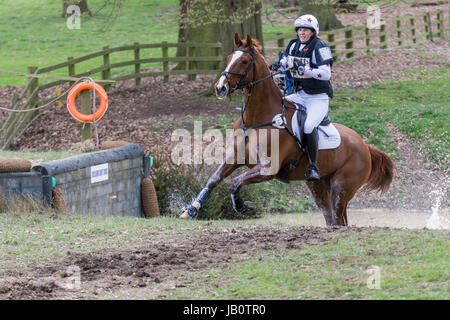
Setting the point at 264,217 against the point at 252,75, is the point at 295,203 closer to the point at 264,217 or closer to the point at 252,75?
the point at 264,217

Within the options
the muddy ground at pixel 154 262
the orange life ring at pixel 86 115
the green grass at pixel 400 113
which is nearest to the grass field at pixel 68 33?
the green grass at pixel 400 113

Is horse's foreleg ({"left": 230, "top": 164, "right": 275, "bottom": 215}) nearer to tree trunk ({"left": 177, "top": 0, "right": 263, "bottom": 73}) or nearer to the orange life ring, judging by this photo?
the orange life ring

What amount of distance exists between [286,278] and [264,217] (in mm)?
7358

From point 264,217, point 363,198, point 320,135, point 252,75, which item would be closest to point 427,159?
point 363,198

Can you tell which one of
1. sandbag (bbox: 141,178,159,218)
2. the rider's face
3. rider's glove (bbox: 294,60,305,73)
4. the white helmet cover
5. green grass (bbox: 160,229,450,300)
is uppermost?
the white helmet cover

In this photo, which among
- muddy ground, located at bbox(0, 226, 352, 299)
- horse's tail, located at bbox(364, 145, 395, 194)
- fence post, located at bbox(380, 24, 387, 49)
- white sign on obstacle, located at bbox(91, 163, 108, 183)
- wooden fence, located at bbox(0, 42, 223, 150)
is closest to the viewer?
muddy ground, located at bbox(0, 226, 352, 299)

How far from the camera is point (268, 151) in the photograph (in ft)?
29.9

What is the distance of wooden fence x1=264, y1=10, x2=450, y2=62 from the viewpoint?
86.2ft

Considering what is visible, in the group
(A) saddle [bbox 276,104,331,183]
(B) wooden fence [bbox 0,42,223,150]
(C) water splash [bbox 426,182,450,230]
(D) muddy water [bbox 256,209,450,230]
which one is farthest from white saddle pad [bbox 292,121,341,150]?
(B) wooden fence [bbox 0,42,223,150]

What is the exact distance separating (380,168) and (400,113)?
814cm

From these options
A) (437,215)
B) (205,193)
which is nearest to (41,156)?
(205,193)

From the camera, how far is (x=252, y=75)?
362 inches

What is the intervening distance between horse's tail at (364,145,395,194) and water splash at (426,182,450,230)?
2.38 meters
